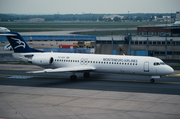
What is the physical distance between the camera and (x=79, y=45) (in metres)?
79.7

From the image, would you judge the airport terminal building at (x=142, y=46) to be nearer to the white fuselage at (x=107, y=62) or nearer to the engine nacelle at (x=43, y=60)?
the white fuselage at (x=107, y=62)

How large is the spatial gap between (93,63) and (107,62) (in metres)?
2.00

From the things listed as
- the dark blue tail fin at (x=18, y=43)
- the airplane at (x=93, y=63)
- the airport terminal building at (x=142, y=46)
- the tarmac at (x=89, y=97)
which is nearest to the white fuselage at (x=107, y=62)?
the airplane at (x=93, y=63)

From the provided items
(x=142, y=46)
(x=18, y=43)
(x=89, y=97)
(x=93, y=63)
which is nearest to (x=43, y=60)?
(x=18, y=43)

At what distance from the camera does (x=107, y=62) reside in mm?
33500

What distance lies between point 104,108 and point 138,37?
35946 millimetres

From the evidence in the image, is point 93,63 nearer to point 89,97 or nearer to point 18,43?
point 89,97

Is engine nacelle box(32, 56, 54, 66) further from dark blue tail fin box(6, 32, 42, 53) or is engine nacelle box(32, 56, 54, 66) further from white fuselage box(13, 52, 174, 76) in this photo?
dark blue tail fin box(6, 32, 42, 53)

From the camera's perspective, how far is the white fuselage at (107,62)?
105ft

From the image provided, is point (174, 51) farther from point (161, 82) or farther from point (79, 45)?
point (79, 45)

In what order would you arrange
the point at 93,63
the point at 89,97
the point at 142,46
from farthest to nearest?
the point at 142,46, the point at 93,63, the point at 89,97

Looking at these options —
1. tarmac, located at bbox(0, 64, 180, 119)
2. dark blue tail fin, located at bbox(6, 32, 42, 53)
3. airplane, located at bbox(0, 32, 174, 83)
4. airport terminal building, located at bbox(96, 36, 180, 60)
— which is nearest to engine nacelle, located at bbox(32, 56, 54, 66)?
airplane, located at bbox(0, 32, 174, 83)

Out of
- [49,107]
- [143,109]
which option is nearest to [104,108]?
[143,109]

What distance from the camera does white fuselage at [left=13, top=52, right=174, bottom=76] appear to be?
31938mm
